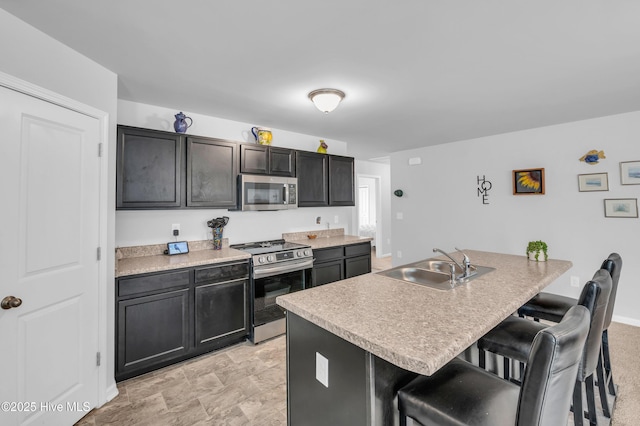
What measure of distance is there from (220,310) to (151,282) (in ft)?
2.26

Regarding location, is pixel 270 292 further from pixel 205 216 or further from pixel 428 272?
pixel 428 272

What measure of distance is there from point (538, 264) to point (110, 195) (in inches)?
134

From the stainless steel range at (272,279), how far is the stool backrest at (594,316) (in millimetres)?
2414

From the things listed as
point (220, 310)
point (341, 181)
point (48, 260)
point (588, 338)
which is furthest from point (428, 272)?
point (48, 260)

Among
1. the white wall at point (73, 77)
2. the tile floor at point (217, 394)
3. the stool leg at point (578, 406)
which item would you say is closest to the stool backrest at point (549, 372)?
the stool leg at point (578, 406)

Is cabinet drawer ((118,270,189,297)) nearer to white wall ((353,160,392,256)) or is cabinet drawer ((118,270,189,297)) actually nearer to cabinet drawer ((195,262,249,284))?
cabinet drawer ((195,262,249,284))

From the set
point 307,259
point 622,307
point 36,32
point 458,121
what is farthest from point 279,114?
point 622,307

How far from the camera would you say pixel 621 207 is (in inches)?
136

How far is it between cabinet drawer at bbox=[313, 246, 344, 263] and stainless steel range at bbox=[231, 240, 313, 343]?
6.3 inches

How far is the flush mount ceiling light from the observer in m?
2.61

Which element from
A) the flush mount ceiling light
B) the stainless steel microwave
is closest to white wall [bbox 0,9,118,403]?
the stainless steel microwave

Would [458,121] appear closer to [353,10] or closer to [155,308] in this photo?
[353,10]

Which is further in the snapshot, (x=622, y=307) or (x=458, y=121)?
(x=458, y=121)

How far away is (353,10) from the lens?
158 centimetres
